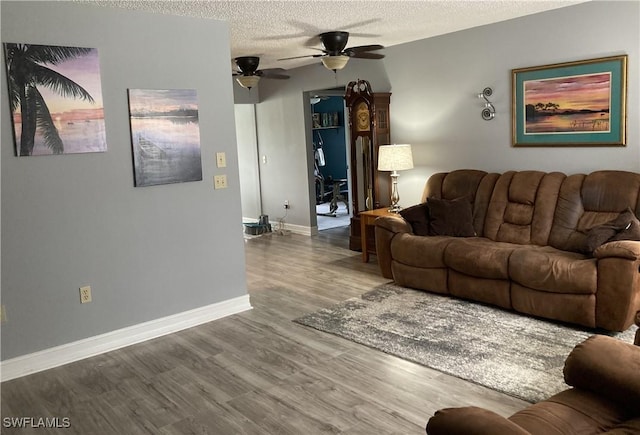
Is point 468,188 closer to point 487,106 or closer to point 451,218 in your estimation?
point 451,218

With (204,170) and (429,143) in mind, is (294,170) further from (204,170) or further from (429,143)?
(204,170)

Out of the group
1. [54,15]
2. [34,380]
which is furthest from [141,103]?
[34,380]

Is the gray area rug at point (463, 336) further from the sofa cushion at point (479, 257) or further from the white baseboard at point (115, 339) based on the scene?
the white baseboard at point (115, 339)

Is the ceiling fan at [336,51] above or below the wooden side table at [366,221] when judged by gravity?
above

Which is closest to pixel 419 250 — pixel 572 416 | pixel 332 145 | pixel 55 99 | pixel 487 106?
pixel 487 106

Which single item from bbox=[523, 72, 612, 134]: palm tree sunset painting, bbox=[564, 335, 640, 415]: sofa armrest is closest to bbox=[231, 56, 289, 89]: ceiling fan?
bbox=[523, 72, 612, 134]: palm tree sunset painting

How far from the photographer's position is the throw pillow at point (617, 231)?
12.6 feet

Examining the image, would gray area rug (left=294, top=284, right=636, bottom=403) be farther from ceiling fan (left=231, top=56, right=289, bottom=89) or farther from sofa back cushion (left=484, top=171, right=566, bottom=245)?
ceiling fan (left=231, top=56, right=289, bottom=89)

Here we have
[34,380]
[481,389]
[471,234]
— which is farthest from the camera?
[471,234]

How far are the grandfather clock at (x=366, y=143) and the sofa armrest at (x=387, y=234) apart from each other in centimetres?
82

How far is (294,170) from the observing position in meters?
7.94

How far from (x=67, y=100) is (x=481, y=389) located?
3.19 meters

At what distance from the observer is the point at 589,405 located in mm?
2047

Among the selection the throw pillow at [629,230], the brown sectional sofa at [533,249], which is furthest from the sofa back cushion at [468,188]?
the throw pillow at [629,230]
